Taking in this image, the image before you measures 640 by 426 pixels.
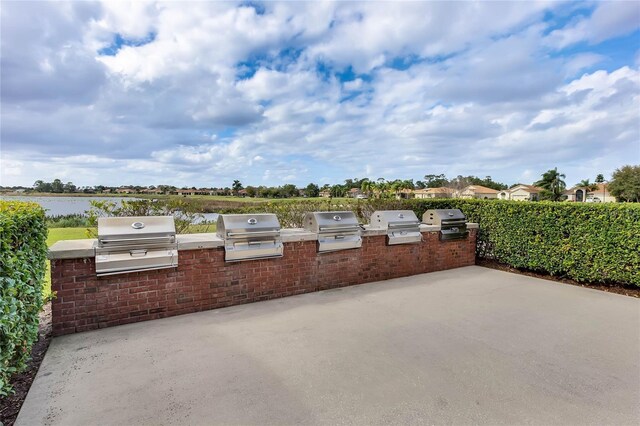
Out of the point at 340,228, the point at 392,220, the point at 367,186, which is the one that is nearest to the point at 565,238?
the point at 392,220

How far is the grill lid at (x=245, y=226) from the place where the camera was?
4.00 metres

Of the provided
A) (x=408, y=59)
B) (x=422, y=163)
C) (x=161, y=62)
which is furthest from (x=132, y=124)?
(x=422, y=163)

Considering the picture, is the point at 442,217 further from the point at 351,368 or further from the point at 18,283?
the point at 18,283

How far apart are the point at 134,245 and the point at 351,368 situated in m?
2.68

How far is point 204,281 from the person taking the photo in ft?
12.9

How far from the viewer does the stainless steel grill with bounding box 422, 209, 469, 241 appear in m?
6.32

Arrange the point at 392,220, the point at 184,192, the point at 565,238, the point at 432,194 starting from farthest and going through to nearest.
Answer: the point at 432,194 < the point at 184,192 < the point at 565,238 < the point at 392,220

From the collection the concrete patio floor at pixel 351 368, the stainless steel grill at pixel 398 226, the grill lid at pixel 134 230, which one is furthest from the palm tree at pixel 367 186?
the grill lid at pixel 134 230

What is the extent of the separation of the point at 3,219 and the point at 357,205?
28.4ft

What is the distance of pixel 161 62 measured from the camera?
21.1 ft

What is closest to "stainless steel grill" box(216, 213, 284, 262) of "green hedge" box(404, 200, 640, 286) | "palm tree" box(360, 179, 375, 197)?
"green hedge" box(404, 200, 640, 286)

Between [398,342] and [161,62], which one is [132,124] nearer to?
[161,62]

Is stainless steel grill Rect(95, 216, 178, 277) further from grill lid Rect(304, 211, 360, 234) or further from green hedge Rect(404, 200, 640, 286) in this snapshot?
green hedge Rect(404, 200, 640, 286)

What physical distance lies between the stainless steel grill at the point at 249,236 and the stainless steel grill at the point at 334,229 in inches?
28.1
